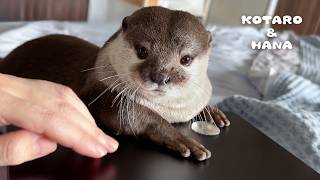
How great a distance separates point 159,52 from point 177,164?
16 cm

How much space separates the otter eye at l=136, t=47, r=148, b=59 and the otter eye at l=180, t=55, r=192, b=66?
58 mm

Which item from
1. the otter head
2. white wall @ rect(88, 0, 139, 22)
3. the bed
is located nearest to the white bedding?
the bed

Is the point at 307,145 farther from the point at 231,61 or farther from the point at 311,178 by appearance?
the point at 231,61

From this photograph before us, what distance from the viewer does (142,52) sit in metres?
0.65

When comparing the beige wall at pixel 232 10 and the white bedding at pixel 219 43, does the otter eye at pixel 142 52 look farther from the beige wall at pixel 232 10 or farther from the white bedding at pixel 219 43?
the beige wall at pixel 232 10

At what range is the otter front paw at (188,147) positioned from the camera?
1.99 feet

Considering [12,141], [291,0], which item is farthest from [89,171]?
[291,0]

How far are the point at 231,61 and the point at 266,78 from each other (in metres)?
0.26

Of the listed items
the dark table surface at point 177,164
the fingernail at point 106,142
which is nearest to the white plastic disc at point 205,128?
the dark table surface at point 177,164

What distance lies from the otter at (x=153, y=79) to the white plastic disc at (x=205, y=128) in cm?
2

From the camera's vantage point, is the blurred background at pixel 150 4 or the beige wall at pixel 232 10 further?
the beige wall at pixel 232 10

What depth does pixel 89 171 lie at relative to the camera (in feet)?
1.75

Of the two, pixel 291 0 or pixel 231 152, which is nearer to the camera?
pixel 231 152

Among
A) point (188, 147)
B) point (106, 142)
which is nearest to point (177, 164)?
point (188, 147)
